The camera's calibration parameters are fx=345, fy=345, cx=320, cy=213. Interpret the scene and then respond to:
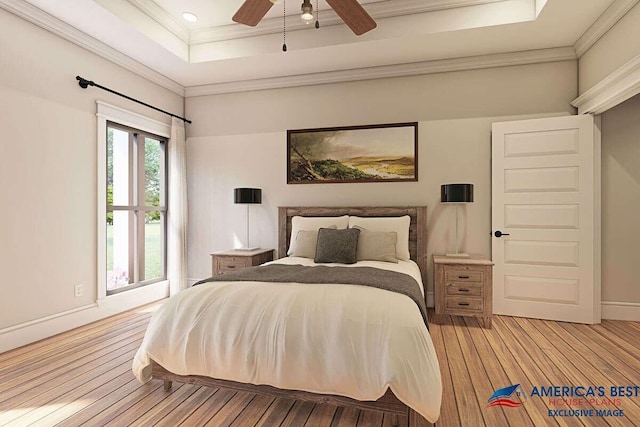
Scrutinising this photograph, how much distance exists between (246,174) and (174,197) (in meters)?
1.03

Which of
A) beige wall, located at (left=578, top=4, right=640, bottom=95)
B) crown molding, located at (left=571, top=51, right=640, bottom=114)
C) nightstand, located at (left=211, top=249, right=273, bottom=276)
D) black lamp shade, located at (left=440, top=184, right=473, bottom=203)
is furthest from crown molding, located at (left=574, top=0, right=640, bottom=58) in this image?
nightstand, located at (left=211, top=249, right=273, bottom=276)

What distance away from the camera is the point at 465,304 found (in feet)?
11.6

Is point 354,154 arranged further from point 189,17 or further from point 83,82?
point 83,82

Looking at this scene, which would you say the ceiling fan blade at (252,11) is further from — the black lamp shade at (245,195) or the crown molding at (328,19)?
the black lamp shade at (245,195)

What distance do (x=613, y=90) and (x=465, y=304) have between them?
93.3 inches

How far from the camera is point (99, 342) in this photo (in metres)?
3.09

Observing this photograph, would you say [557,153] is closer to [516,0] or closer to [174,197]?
[516,0]

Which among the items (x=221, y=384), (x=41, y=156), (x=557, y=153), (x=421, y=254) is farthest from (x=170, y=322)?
(x=557, y=153)

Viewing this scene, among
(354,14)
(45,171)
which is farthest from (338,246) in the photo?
(45,171)

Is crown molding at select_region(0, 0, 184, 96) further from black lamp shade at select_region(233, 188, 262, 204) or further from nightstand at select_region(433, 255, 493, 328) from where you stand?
nightstand at select_region(433, 255, 493, 328)

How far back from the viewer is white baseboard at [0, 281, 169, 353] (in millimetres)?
2912

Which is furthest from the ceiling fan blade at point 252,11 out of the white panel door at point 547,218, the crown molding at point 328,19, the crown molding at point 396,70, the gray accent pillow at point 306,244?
the white panel door at point 547,218

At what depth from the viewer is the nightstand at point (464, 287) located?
347cm

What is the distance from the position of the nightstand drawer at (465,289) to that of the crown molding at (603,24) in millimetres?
2667
